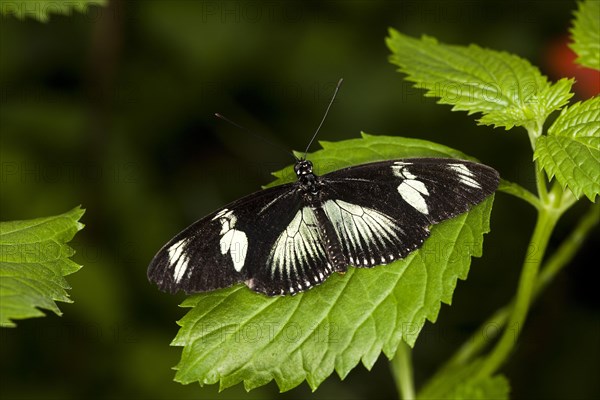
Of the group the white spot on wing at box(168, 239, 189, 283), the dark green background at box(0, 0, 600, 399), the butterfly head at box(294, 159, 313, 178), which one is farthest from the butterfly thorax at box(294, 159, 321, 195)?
the dark green background at box(0, 0, 600, 399)

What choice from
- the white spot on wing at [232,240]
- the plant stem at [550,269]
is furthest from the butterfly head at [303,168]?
the plant stem at [550,269]

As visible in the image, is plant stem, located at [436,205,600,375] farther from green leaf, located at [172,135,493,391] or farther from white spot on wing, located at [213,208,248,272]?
white spot on wing, located at [213,208,248,272]

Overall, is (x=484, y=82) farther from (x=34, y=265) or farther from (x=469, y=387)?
(x=34, y=265)

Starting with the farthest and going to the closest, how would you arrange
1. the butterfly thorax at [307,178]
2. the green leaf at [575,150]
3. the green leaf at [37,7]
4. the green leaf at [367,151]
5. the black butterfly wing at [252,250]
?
the green leaf at [37,7] → the green leaf at [367,151] → the butterfly thorax at [307,178] → the black butterfly wing at [252,250] → the green leaf at [575,150]

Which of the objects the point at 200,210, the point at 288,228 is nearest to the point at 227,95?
the point at 200,210

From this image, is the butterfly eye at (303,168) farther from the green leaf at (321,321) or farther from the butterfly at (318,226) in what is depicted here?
the green leaf at (321,321)

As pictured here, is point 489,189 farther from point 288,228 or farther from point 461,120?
point 461,120
